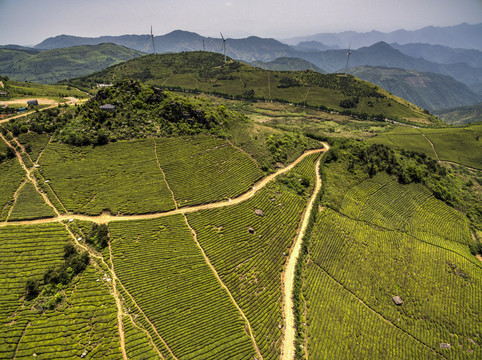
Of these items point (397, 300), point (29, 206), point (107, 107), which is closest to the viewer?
point (397, 300)

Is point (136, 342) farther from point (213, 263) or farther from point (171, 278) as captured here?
point (213, 263)

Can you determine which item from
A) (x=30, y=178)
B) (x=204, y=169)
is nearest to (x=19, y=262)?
(x=30, y=178)

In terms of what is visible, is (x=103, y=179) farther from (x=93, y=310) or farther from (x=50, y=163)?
(x=93, y=310)

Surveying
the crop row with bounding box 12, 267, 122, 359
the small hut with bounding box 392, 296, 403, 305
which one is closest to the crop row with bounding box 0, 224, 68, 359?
the crop row with bounding box 12, 267, 122, 359

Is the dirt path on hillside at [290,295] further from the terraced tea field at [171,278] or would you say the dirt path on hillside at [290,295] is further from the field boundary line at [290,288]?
the terraced tea field at [171,278]

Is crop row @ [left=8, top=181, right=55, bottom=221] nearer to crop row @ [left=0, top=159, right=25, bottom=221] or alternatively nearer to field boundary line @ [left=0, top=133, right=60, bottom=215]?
field boundary line @ [left=0, top=133, right=60, bottom=215]
